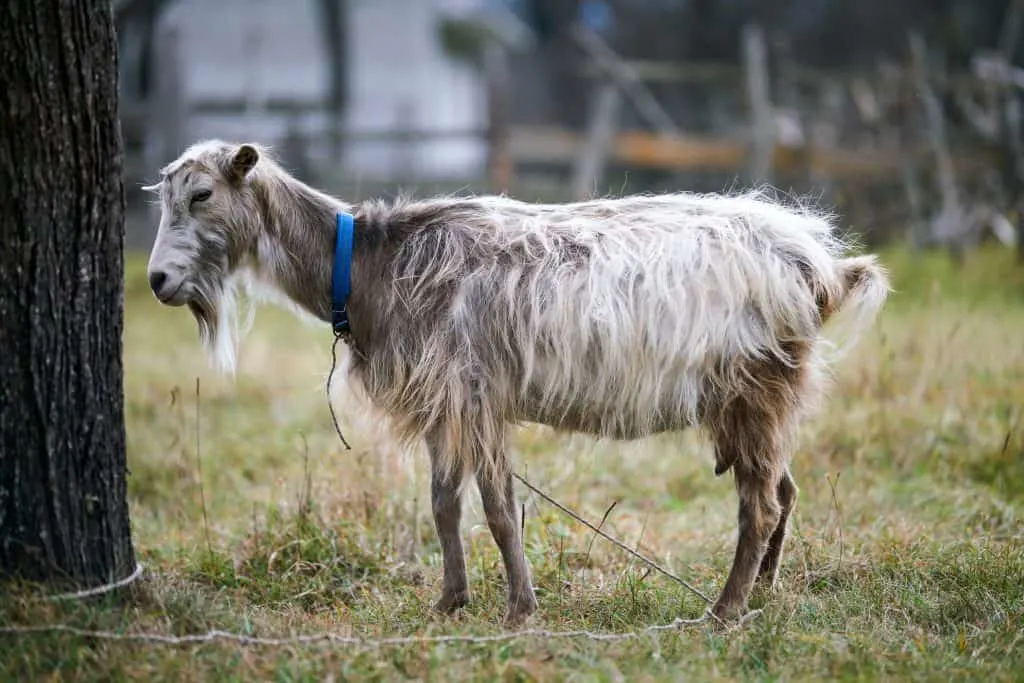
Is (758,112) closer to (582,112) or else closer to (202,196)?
(202,196)

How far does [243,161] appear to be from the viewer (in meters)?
4.23

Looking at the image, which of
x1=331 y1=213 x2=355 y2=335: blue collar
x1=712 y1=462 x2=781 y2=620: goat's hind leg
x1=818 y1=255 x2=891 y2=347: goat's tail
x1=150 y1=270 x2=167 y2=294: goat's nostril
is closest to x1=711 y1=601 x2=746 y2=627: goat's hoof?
x1=712 y1=462 x2=781 y2=620: goat's hind leg

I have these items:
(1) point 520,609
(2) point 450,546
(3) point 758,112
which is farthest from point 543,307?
(3) point 758,112

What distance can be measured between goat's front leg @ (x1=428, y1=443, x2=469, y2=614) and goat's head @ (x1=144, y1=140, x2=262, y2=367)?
116 centimetres

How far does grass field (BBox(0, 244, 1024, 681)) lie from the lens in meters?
3.55

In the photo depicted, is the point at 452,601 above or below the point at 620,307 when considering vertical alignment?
below

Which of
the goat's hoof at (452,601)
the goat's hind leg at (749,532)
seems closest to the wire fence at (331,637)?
the goat's hind leg at (749,532)

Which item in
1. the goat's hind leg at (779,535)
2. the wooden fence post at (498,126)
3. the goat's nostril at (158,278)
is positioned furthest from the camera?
the wooden fence post at (498,126)

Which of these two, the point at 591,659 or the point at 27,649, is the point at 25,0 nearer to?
the point at 27,649

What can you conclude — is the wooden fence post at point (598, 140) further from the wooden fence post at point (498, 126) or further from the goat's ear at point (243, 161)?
the goat's ear at point (243, 161)

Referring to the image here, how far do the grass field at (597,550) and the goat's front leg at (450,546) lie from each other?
0.10m

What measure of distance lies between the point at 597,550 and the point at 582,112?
100 ft

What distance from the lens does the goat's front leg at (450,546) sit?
4.28 meters

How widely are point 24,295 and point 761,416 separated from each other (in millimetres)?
2555
